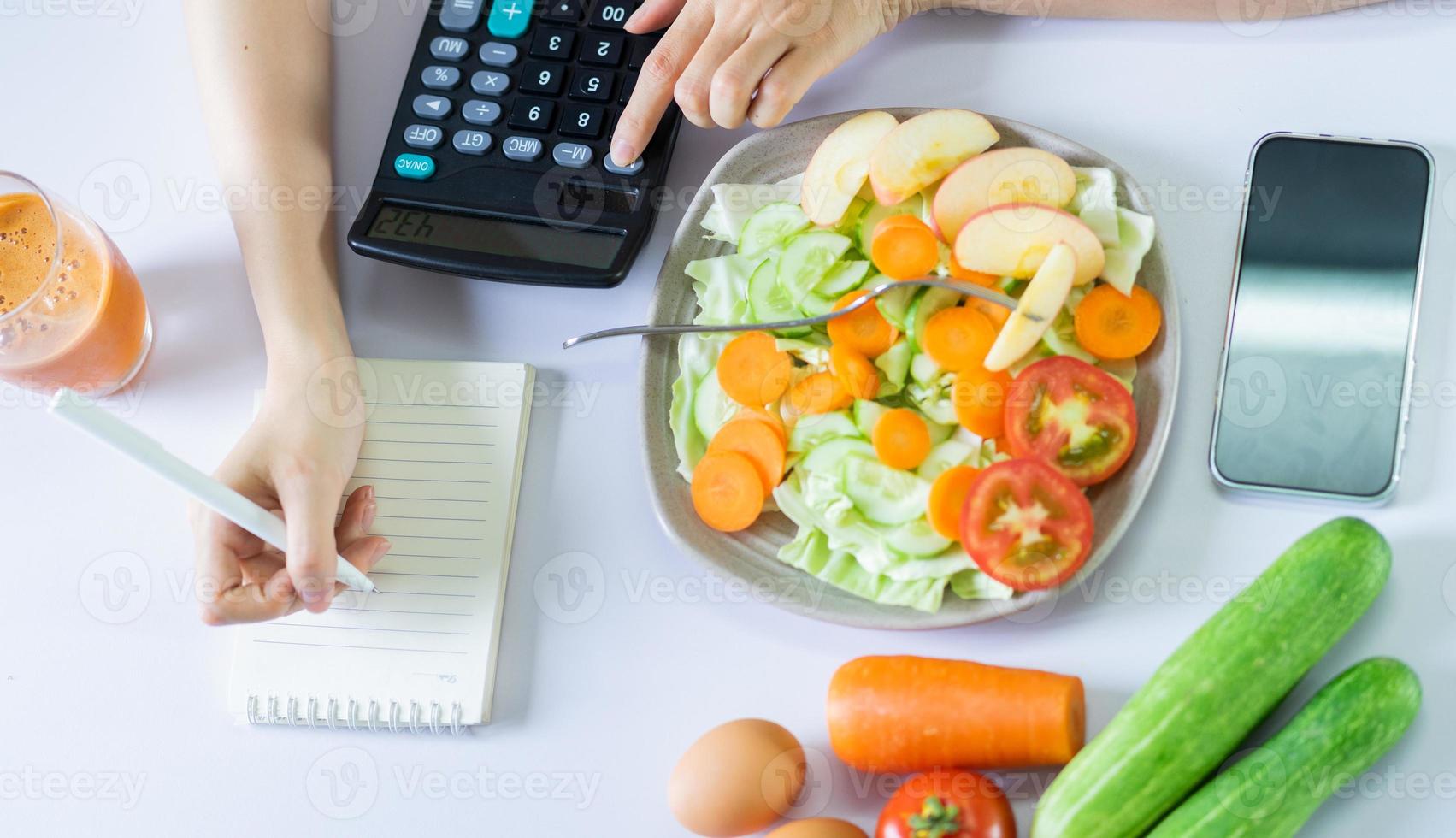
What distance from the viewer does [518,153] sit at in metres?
0.85

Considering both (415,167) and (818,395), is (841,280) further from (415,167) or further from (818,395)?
(415,167)

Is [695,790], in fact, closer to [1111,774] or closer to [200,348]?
[1111,774]

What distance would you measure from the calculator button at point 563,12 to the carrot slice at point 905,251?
1.09 feet

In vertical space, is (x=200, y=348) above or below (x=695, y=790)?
above

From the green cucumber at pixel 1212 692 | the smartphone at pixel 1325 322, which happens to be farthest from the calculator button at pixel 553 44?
the green cucumber at pixel 1212 692

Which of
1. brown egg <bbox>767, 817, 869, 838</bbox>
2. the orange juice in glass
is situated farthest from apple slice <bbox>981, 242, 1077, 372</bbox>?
the orange juice in glass

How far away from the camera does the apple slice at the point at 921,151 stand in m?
0.76

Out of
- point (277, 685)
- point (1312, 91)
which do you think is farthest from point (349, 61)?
point (1312, 91)

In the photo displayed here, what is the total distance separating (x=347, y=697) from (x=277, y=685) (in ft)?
0.18

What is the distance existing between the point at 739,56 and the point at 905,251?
8.6 inches

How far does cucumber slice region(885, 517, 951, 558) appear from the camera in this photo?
2.31 ft

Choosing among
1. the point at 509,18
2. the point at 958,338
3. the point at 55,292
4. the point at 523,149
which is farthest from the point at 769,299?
the point at 55,292

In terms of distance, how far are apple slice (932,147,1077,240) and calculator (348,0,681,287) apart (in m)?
0.23

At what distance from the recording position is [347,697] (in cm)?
76
